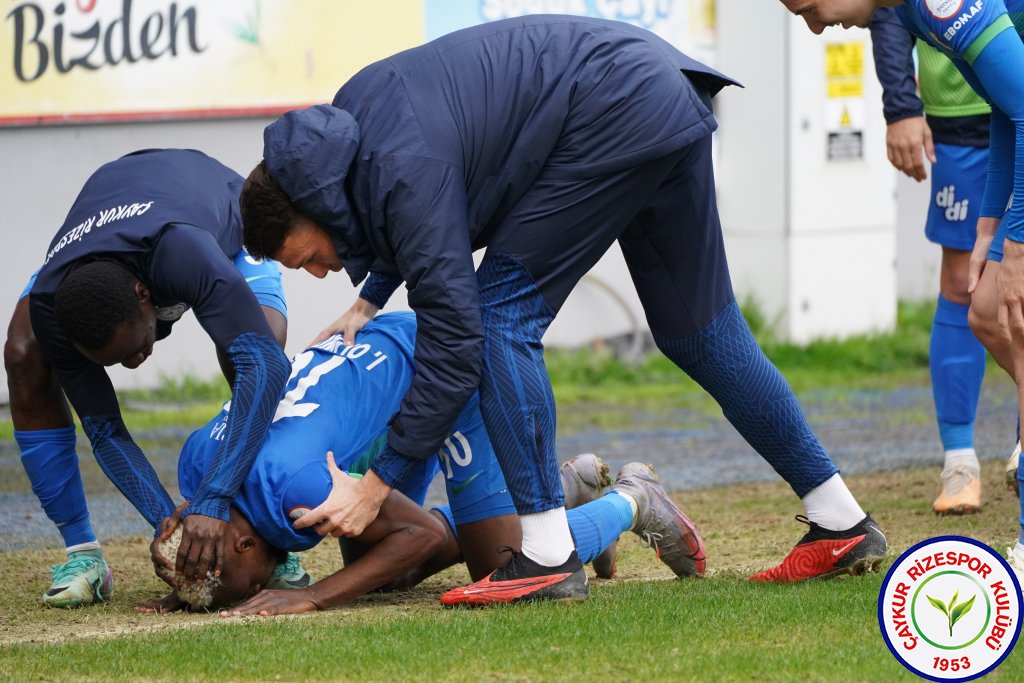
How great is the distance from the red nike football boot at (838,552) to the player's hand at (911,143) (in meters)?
1.92

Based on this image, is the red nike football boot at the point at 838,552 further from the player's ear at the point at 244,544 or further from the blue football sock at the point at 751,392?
the player's ear at the point at 244,544

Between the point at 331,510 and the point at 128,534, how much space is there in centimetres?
212

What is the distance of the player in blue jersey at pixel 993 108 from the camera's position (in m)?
3.71

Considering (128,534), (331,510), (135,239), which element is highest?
(135,239)

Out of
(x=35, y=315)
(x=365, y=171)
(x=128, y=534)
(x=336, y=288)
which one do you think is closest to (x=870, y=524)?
(x=365, y=171)

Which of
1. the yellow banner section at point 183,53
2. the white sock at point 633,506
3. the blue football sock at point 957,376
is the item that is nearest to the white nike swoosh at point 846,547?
the white sock at point 633,506

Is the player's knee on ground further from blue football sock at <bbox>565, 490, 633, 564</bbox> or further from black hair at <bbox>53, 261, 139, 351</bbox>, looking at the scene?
black hair at <bbox>53, 261, 139, 351</bbox>

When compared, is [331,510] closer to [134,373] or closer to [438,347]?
[438,347]

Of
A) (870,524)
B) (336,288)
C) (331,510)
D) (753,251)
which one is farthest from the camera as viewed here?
(753,251)

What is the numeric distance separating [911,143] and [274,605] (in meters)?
3.11

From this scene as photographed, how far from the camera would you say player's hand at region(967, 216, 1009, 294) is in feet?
13.5

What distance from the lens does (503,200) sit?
396cm

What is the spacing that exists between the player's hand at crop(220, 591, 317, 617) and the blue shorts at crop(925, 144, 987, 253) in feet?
9.32

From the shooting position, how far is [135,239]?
4.38m
